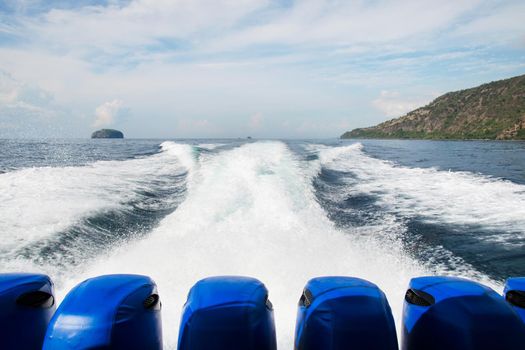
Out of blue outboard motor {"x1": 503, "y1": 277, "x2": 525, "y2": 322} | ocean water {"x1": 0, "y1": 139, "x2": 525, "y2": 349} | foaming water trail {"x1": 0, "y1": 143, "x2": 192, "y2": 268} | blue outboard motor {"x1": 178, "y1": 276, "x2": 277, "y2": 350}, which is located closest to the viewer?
blue outboard motor {"x1": 178, "y1": 276, "x2": 277, "y2": 350}

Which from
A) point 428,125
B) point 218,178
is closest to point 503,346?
point 218,178

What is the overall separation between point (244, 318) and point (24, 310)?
4.27 ft

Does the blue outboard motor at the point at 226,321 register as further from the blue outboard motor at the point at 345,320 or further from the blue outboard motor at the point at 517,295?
the blue outboard motor at the point at 517,295

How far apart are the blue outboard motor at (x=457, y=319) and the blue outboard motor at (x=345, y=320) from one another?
23 cm

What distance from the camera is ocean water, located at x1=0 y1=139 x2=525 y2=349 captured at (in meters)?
4.89

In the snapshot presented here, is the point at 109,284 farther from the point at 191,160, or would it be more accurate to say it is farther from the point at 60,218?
the point at 191,160

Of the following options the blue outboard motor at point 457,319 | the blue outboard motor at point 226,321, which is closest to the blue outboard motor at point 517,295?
the blue outboard motor at point 457,319

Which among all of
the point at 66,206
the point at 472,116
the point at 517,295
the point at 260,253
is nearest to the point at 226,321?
the point at 517,295

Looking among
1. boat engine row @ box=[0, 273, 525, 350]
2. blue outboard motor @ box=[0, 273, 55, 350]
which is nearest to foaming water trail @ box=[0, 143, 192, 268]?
blue outboard motor @ box=[0, 273, 55, 350]

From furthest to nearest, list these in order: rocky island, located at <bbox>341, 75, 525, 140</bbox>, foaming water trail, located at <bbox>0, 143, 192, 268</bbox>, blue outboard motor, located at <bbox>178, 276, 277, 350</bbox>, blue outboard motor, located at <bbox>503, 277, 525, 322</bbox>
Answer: rocky island, located at <bbox>341, 75, 525, 140</bbox> < foaming water trail, located at <bbox>0, 143, 192, 268</bbox> < blue outboard motor, located at <bbox>503, 277, 525, 322</bbox> < blue outboard motor, located at <bbox>178, 276, 277, 350</bbox>

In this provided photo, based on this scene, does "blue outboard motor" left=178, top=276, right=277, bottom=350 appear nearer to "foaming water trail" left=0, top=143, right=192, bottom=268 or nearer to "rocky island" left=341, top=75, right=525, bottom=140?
"foaming water trail" left=0, top=143, right=192, bottom=268

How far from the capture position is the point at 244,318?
2.13 m

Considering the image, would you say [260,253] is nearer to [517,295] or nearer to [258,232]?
[258,232]

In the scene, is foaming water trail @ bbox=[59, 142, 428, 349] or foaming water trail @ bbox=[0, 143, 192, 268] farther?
foaming water trail @ bbox=[0, 143, 192, 268]
